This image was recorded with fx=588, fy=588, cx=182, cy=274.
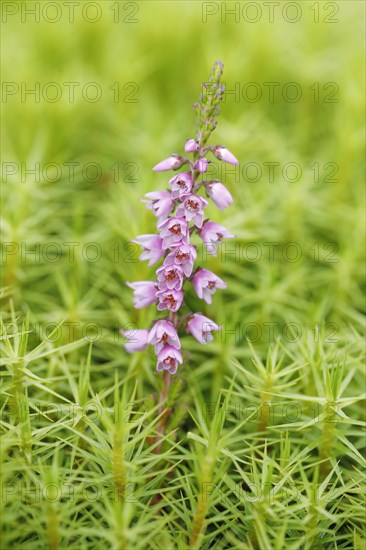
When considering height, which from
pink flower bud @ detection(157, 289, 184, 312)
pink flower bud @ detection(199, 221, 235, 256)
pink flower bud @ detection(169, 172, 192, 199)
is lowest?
pink flower bud @ detection(157, 289, 184, 312)

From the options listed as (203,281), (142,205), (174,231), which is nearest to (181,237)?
(174,231)

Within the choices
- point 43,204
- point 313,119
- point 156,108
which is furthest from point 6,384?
point 313,119

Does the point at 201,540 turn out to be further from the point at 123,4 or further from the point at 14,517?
the point at 123,4

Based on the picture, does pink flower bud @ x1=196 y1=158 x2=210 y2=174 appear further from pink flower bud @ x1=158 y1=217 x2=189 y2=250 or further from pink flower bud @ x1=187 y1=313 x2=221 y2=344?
pink flower bud @ x1=187 y1=313 x2=221 y2=344

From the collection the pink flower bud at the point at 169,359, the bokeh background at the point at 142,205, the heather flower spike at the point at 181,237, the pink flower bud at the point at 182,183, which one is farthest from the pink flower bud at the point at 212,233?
the bokeh background at the point at 142,205

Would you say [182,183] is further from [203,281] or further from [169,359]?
[169,359]

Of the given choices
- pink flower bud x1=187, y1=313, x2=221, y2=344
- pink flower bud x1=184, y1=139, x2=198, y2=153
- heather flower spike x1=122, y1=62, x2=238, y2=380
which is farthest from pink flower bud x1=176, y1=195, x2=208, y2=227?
pink flower bud x1=187, y1=313, x2=221, y2=344

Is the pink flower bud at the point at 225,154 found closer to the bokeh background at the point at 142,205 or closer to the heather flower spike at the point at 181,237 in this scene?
the heather flower spike at the point at 181,237

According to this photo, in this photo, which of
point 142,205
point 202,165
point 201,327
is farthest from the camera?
point 142,205
